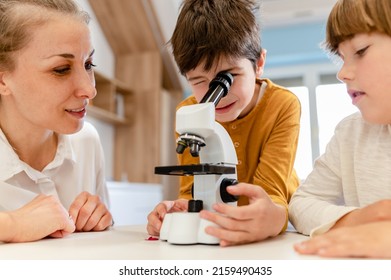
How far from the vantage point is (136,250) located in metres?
0.72

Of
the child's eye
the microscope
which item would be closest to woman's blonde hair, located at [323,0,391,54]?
the child's eye

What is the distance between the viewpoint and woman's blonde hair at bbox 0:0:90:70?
3.89ft

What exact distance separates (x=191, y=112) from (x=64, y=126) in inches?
22.5

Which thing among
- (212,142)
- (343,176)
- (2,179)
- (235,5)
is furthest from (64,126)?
(343,176)

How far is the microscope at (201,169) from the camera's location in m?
0.77

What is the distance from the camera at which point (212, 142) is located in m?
0.88

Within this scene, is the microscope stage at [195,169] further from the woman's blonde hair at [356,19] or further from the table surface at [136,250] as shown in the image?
the woman's blonde hair at [356,19]

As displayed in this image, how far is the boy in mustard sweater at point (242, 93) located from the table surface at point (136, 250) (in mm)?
186

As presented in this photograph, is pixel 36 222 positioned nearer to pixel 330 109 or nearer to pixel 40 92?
pixel 40 92

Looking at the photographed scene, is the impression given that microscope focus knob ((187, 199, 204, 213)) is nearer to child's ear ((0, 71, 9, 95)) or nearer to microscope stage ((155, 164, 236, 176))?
microscope stage ((155, 164, 236, 176))

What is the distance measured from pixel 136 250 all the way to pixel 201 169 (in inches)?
7.3

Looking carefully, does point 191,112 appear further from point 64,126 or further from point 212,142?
point 64,126

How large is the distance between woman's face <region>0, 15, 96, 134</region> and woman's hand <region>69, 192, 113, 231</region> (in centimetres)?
24

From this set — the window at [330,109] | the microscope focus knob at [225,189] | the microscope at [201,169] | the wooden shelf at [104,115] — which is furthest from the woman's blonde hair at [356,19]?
the window at [330,109]
